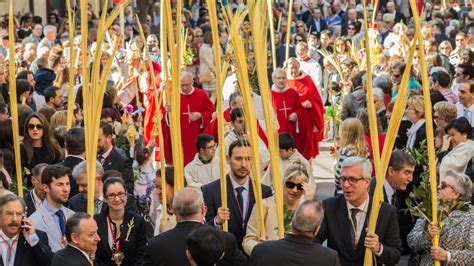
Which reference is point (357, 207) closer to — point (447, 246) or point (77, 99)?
point (447, 246)

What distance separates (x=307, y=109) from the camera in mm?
16344

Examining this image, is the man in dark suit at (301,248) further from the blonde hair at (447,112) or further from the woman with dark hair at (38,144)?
the blonde hair at (447,112)

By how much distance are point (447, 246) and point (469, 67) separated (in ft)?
25.2

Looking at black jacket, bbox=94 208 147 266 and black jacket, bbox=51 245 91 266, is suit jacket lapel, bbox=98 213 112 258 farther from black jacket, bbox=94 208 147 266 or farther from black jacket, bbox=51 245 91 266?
black jacket, bbox=51 245 91 266

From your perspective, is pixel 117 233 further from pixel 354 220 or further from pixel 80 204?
pixel 354 220

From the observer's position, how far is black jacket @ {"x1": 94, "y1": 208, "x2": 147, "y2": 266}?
8.91m

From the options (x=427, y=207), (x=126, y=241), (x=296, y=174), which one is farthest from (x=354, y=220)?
(x=126, y=241)

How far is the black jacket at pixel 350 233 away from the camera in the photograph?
Answer: 27.6 feet

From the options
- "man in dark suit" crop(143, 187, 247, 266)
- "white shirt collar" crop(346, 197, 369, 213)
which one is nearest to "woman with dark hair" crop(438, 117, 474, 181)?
"white shirt collar" crop(346, 197, 369, 213)

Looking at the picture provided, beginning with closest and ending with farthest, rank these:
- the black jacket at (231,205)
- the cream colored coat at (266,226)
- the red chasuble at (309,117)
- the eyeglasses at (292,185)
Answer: the cream colored coat at (266,226), the eyeglasses at (292,185), the black jacket at (231,205), the red chasuble at (309,117)

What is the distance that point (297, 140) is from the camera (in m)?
16.3

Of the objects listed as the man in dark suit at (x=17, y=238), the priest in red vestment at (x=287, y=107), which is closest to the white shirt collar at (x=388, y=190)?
the man in dark suit at (x=17, y=238)

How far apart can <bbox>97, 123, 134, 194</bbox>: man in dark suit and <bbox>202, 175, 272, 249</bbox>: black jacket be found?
152 cm

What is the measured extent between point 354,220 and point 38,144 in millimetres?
3950
